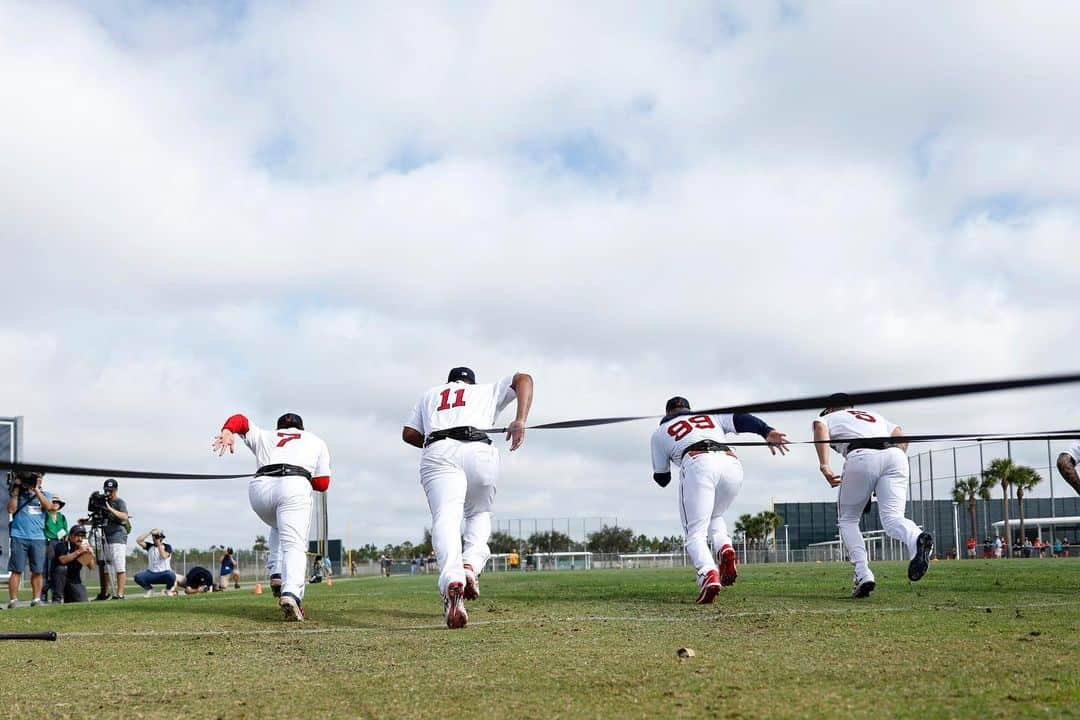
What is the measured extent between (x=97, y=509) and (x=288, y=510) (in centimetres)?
1088

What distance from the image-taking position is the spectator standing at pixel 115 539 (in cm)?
1802

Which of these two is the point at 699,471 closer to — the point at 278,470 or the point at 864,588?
the point at 864,588

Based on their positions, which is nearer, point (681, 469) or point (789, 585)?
point (681, 469)

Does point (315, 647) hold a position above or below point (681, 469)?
below

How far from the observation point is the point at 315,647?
6949 mm

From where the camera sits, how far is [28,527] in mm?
14555

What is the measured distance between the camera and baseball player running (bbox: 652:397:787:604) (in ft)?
33.0

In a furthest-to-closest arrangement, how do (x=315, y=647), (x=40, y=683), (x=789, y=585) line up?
(x=789, y=585)
(x=315, y=647)
(x=40, y=683)

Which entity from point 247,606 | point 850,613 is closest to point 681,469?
point 850,613

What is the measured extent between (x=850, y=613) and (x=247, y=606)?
5.46m

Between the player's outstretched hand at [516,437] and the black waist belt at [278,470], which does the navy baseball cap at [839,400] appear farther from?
the black waist belt at [278,470]

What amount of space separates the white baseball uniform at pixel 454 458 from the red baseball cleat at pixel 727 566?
2.50 metres

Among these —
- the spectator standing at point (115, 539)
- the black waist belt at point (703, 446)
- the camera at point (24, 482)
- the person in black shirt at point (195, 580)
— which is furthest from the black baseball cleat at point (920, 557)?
the person in black shirt at point (195, 580)

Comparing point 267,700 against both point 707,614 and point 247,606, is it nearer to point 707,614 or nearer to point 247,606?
point 707,614
